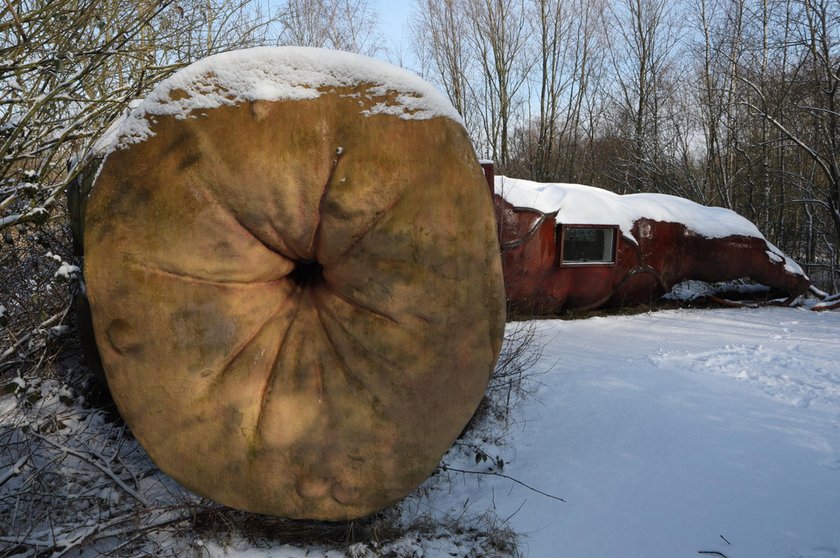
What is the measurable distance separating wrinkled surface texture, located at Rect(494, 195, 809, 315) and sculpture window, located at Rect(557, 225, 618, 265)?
0.23ft

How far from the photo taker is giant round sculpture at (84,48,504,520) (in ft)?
4.81

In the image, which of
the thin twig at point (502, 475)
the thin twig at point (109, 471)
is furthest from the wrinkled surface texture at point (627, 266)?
the thin twig at point (109, 471)

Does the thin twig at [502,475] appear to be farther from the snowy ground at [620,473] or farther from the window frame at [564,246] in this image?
the window frame at [564,246]

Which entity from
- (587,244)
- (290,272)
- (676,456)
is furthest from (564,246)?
(290,272)

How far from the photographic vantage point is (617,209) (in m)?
7.45

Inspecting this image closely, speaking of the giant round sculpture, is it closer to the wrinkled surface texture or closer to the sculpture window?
the wrinkled surface texture

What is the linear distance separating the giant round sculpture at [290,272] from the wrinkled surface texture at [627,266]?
4.86 m

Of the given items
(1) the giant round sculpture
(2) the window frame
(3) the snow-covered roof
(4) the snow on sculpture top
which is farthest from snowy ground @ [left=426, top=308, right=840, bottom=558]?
(3) the snow-covered roof

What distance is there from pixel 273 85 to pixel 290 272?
56 centimetres

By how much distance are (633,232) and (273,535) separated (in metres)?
6.75

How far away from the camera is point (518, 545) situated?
2184mm

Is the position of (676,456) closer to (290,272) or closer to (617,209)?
(290,272)

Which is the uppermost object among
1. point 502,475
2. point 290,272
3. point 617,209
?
point 617,209

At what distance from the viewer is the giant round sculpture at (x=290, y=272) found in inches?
57.7
